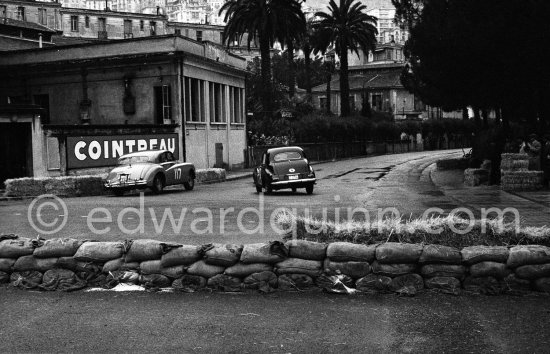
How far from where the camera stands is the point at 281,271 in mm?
8414

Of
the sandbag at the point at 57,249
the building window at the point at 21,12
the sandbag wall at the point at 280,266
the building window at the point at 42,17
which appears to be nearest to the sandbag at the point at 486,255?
the sandbag wall at the point at 280,266

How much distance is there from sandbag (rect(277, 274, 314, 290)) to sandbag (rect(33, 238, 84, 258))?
2.73 metres

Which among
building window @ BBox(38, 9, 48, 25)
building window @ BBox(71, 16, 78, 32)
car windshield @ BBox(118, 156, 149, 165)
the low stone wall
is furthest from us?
building window @ BBox(71, 16, 78, 32)

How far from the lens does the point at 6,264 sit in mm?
9117

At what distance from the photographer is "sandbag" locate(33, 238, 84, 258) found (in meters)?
8.98

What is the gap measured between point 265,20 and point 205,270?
142 feet

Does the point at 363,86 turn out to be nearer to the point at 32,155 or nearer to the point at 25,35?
the point at 25,35

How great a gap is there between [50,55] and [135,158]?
62.7ft

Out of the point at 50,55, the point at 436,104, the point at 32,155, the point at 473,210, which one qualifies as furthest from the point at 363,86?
the point at 473,210

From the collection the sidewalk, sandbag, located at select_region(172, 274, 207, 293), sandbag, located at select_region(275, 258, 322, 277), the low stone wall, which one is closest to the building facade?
the low stone wall

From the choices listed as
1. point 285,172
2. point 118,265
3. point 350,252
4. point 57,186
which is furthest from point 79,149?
point 350,252

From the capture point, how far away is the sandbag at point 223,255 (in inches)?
335

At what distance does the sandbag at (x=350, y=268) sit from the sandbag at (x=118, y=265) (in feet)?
7.95

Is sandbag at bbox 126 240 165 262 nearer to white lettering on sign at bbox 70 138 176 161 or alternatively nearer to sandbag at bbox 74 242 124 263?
sandbag at bbox 74 242 124 263
